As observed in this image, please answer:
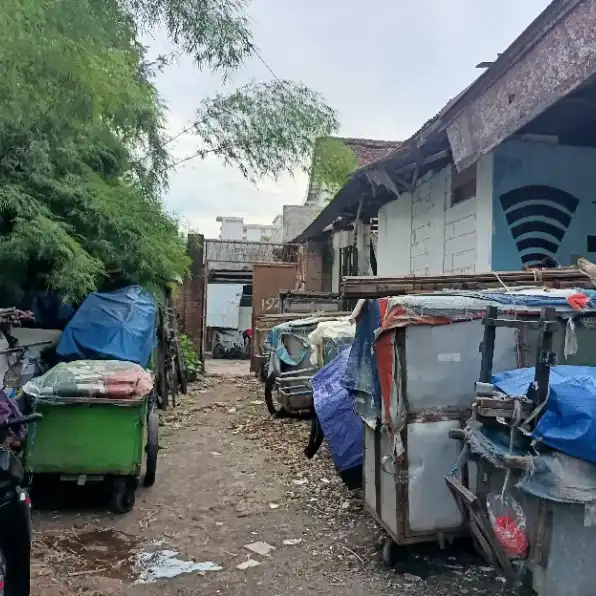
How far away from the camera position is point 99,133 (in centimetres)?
805

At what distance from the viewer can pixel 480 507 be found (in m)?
2.93

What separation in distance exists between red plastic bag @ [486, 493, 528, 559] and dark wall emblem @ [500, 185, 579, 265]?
5012 millimetres

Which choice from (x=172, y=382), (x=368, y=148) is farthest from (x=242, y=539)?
(x=368, y=148)

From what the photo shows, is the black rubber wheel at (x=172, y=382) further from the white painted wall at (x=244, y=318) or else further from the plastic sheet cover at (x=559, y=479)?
the white painted wall at (x=244, y=318)

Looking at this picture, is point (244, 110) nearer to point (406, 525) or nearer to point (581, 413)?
point (406, 525)

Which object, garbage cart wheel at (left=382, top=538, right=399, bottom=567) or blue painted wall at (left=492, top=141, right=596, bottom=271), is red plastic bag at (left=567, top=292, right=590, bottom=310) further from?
blue painted wall at (left=492, top=141, right=596, bottom=271)

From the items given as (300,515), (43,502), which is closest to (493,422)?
(300,515)

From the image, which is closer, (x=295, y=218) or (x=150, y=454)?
(x=150, y=454)

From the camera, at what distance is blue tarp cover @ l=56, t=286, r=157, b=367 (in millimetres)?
7043

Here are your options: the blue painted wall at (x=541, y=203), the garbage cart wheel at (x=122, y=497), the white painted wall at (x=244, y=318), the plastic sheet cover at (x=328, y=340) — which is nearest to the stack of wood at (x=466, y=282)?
the blue painted wall at (x=541, y=203)

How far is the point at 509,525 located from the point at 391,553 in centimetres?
141

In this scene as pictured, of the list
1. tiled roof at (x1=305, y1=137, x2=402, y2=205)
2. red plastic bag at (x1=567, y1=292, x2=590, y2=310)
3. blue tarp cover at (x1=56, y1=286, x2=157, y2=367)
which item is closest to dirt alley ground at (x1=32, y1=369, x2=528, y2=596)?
blue tarp cover at (x1=56, y1=286, x2=157, y2=367)

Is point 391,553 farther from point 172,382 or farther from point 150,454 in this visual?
point 172,382

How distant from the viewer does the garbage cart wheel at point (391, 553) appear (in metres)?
3.98
